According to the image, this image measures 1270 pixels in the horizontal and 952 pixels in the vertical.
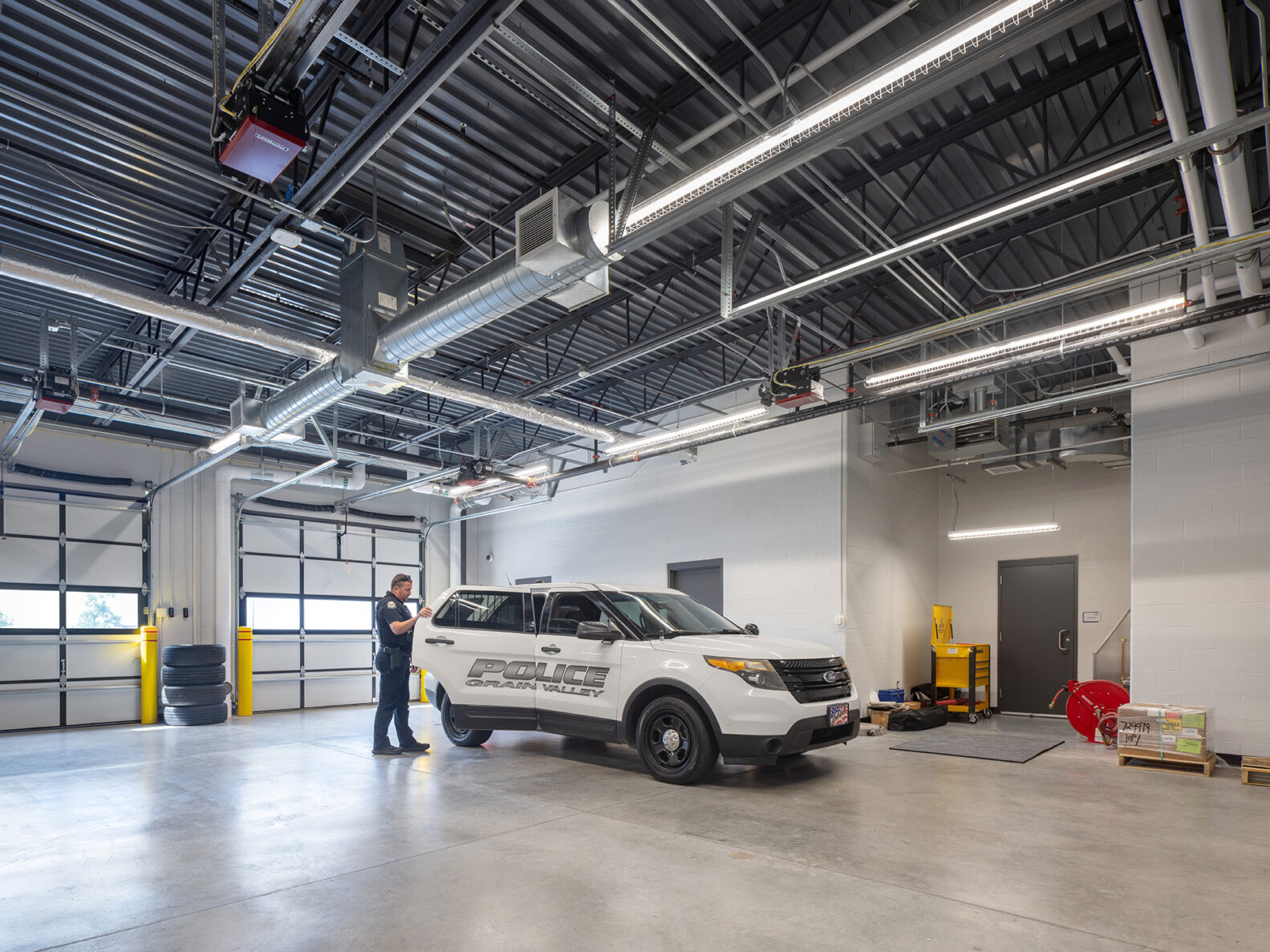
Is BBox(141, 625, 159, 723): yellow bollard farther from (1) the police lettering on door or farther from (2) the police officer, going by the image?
(1) the police lettering on door

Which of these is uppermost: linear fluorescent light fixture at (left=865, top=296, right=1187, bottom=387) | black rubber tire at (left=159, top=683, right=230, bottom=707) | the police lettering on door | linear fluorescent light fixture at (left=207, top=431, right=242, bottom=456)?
linear fluorescent light fixture at (left=865, top=296, right=1187, bottom=387)

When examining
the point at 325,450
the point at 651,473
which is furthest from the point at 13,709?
the point at 651,473

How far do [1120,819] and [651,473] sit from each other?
28.0 ft

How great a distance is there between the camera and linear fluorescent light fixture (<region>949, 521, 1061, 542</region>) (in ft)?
35.1

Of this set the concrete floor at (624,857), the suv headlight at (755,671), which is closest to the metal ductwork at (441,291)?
the suv headlight at (755,671)

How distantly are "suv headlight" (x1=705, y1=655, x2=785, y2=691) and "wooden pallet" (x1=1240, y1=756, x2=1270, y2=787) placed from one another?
4.08 meters

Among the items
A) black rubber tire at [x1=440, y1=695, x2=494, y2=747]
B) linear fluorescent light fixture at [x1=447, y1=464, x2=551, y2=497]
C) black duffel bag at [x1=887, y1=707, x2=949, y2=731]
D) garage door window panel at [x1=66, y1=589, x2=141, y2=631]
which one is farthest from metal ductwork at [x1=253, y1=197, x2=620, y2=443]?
black duffel bag at [x1=887, y1=707, x2=949, y2=731]

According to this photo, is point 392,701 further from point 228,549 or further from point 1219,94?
point 1219,94

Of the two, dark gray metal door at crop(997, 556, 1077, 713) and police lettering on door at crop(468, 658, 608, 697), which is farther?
dark gray metal door at crop(997, 556, 1077, 713)

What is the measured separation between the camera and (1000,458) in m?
10.7

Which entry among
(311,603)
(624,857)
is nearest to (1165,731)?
(624,857)

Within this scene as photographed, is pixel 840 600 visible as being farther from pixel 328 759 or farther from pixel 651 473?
pixel 328 759

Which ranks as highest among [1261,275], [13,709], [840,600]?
[1261,275]

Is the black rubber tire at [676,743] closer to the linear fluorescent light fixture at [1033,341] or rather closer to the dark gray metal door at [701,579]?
the linear fluorescent light fixture at [1033,341]
